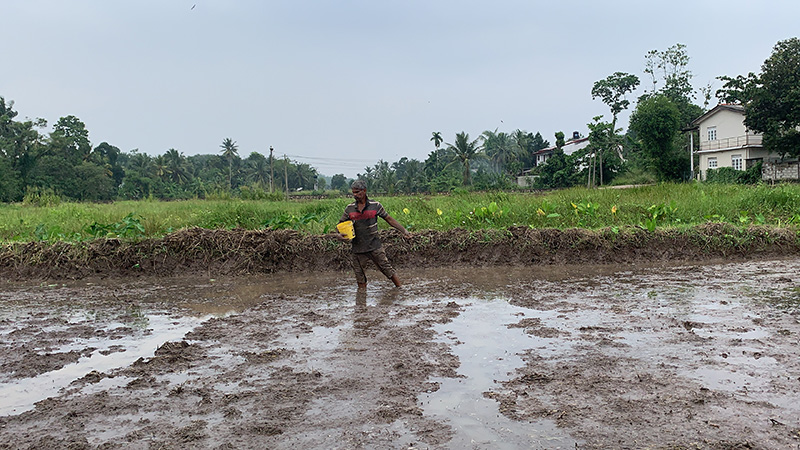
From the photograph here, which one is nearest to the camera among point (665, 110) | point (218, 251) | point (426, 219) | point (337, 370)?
point (337, 370)

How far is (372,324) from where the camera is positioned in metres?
5.61

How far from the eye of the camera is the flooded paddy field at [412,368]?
3139 mm

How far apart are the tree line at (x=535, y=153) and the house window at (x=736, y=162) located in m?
2.65

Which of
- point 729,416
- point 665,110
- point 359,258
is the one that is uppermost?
point 665,110

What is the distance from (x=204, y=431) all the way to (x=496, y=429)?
1631mm

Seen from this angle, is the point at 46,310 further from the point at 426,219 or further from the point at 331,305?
the point at 426,219

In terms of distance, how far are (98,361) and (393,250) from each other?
5526 mm

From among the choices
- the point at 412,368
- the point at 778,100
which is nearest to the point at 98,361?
the point at 412,368

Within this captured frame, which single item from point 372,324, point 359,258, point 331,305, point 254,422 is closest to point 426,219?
point 359,258

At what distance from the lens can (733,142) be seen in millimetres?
36156

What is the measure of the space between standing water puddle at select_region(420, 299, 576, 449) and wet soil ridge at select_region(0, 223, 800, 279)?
353cm

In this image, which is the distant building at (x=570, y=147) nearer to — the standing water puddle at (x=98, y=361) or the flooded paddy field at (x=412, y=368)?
the flooded paddy field at (x=412, y=368)

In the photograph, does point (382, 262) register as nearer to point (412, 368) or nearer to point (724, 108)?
point (412, 368)

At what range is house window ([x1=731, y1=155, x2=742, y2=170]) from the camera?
36.3m
